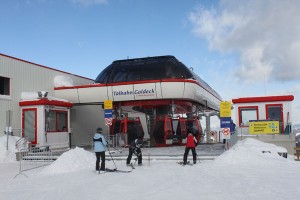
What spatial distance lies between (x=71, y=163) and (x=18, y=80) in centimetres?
1029

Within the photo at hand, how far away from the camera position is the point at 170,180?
10.5 metres

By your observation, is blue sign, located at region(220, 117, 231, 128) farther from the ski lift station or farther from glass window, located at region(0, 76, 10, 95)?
glass window, located at region(0, 76, 10, 95)

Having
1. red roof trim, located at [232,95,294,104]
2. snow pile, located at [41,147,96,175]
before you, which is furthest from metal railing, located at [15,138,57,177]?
red roof trim, located at [232,95,294,104]

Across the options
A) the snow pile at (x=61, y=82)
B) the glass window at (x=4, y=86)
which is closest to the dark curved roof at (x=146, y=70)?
the snow pile at (x=61, y=82)

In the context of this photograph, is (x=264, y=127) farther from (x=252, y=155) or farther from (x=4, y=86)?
(x=4, y=86)

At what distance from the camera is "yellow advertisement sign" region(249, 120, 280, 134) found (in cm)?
1716

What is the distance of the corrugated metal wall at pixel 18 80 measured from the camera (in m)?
20.1

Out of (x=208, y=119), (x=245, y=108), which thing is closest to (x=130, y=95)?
(x=245, y=108)

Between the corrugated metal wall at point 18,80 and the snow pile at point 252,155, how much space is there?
13.4m

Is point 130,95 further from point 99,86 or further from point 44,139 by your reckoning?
point 44,139

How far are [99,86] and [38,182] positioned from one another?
14.2 m

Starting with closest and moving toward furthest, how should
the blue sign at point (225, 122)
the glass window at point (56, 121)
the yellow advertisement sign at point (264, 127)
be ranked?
the blue sign at point (225, 122)
the yellow advertisement sign at point (264, 127)
the glass window at point (56, 121)

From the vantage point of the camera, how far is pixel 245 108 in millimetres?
20328

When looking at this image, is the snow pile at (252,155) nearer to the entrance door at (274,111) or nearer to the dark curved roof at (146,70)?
the entrance door at (274,111)
